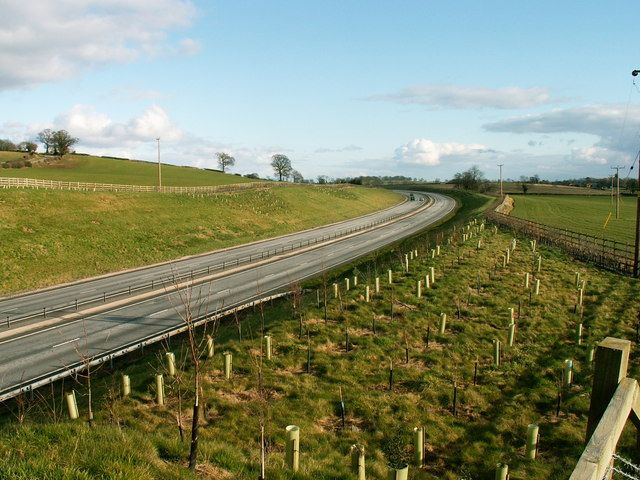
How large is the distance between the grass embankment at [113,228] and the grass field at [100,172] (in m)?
35.4

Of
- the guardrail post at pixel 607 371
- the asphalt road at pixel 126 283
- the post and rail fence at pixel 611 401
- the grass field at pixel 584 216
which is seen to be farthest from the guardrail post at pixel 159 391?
the grass field at pixel 584 216

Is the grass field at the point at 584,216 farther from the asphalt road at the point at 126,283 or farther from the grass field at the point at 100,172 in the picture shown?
the grass field at the point at 100,172

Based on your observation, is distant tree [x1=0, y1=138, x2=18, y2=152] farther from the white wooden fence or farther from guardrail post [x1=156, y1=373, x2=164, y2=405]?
guardrail post [x1=156, y1=373, x2=164, y2=405]

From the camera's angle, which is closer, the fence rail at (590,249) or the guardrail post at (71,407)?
the guardrail post at (71,407)

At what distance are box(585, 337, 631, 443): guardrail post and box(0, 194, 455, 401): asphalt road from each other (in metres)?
10.6

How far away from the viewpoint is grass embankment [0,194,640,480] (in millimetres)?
8633

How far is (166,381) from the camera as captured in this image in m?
16.1

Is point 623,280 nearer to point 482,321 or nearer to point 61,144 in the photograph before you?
point 482,321

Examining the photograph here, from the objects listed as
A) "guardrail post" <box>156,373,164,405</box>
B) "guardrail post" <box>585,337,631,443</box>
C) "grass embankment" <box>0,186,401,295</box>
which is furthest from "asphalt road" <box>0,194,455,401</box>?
"grass embankment" <box>0,186,401,295</box>

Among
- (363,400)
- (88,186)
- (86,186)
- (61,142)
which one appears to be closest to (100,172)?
(61,142)

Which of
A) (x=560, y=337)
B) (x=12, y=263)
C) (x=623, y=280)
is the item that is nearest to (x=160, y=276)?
(x=12, y=263)

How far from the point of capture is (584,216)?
84688 millimetres

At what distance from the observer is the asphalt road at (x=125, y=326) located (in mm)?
20472

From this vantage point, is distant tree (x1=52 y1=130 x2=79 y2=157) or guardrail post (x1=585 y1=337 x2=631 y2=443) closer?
guardrail post (x1=585 y1=337 x2=631 y2=443)
